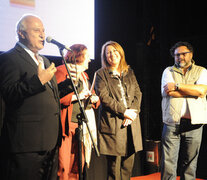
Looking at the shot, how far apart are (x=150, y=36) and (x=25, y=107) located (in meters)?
3.16

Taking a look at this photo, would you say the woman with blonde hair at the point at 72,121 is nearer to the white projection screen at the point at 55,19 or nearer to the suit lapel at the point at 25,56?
the suit lapel at the point at 25,56

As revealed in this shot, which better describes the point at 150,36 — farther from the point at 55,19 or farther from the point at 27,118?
the point at 27,118

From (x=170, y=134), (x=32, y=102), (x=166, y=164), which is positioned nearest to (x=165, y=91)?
(x=170, y=134)

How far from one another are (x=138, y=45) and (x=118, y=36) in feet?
1.32

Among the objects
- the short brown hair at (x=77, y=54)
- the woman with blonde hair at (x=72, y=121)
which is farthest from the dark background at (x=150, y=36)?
the woman with blonde hair at (x=72, y=121)

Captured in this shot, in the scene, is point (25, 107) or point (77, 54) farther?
point (77, 54)

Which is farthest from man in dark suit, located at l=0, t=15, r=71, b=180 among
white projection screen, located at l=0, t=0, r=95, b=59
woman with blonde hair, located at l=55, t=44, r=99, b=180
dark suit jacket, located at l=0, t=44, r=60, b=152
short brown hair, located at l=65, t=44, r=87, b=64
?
white projection screen, located at l=0, t=0, r=95, b=59

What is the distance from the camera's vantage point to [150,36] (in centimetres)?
433

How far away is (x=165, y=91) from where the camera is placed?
2.96 m

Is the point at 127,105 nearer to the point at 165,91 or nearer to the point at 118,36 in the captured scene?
the point at 165,91

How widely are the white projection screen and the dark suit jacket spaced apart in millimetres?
980

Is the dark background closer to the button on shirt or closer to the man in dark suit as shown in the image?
the button on shirt

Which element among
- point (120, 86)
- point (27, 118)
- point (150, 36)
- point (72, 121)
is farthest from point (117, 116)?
point (150, 36)

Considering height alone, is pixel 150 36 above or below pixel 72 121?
above
